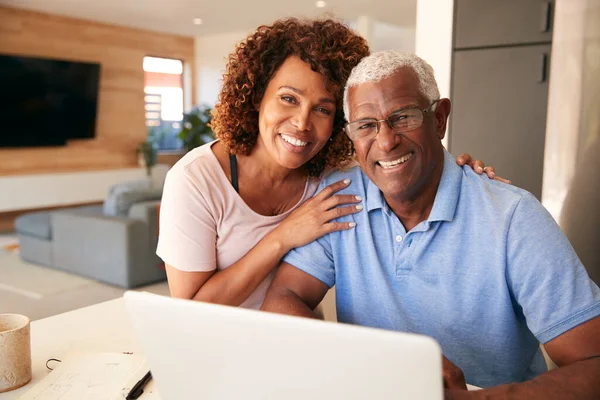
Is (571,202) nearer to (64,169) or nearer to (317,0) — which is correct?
(317,0)

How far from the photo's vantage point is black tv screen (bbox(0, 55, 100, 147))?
6559 mm

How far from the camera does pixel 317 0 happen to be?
20.6 ft

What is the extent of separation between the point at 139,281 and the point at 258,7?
3971mm

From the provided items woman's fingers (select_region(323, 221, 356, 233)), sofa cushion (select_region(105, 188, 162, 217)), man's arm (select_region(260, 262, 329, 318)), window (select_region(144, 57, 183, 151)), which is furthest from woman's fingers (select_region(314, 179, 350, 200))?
window (select_region(144, 57, 183, 151))

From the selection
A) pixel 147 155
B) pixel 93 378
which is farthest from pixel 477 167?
pixel 147 155

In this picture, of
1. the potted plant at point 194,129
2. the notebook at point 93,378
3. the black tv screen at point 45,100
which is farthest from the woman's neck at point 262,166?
the potted plant at point 194,129

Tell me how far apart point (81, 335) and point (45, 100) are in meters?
6.52

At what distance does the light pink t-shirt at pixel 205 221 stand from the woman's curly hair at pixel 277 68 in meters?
0.12

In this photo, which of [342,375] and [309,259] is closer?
[342,375]

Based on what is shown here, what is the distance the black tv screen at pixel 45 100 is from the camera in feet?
21.5

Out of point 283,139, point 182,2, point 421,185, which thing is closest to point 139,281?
point 283,139

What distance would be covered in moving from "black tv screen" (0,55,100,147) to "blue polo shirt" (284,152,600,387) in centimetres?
639

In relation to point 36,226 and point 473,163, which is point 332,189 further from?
point 36,226

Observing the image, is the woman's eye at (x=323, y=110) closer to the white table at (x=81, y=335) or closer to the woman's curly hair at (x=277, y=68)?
the woman's curly hair at (x=277, y=68)
